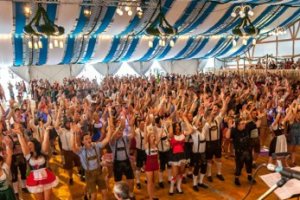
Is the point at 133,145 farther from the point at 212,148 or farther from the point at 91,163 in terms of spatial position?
the point at 212,148

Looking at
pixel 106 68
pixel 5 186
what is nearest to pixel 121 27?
pixel 106 68

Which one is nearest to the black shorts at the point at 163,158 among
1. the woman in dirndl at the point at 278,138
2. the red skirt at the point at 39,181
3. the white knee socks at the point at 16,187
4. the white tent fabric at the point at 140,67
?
the woman in dirndl at the point at 278,138

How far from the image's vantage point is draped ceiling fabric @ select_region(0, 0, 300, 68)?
39.2 feet

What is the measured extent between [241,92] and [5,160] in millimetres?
6786

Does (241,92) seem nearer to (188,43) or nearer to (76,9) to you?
(76,9)

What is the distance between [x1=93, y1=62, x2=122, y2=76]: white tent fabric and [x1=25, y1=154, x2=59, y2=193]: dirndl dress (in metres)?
17.9

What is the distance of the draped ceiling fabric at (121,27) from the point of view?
1194 centimetres

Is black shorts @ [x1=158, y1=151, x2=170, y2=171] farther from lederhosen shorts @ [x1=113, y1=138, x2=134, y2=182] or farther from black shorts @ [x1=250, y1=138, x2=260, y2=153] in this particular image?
black shorts @ [x1=250, y1=138, x2=260, y2=153]

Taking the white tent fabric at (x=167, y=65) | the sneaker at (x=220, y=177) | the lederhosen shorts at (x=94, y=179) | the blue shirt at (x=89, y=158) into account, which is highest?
the white tent fabric at (x=167, y=65)

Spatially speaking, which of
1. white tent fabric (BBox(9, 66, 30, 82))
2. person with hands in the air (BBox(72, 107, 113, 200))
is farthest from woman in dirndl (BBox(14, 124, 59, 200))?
white tent fabric (BBox(9, 66, 30, 82))

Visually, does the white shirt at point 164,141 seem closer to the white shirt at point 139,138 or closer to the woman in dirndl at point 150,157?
the white shirt at point 139,138

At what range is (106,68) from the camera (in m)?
22.2

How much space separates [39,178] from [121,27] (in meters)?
10.8

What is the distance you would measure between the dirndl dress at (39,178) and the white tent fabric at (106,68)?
17933 millimetres
